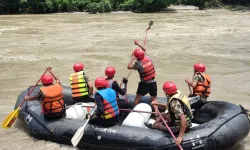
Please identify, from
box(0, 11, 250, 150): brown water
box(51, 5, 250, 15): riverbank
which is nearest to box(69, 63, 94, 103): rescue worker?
box(0, 11, 250, 150): brown water

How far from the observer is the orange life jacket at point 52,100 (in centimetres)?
606

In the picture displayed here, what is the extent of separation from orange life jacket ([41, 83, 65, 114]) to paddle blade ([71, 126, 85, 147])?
2.32ft

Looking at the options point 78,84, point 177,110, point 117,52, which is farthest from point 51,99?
point 117,52

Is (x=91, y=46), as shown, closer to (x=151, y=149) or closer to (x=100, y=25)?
(x=100, y=25)

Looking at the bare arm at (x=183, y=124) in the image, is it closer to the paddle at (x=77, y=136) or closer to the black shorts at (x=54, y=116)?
the paddle at (x=77, y=136)

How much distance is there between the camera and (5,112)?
26.9ft

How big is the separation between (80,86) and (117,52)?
7634 millimetres

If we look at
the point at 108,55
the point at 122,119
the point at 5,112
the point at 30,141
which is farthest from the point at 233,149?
the point at 108,55

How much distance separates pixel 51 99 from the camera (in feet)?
20.1

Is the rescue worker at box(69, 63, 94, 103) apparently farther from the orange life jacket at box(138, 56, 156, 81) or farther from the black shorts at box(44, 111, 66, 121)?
the orange life jacket at box(138, 56, 156, 81)

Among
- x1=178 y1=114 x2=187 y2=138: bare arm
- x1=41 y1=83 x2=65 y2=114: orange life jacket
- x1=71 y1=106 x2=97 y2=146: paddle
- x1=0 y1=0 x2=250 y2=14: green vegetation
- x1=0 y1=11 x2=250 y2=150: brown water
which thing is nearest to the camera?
x1=178 y1=114 x2=187 y2=138: bare arm

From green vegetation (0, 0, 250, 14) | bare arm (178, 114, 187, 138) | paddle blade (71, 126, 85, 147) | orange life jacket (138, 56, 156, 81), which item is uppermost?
green vegetation (0, 0, 250, 14)

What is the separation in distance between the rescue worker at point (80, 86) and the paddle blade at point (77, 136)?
126 centimetres

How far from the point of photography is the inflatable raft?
5363 mm
